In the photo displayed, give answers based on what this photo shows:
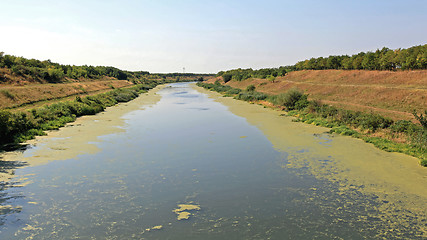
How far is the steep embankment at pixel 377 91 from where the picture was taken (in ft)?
90.8

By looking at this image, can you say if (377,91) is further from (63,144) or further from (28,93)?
(28,93)

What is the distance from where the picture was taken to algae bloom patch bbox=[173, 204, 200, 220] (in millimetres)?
8438

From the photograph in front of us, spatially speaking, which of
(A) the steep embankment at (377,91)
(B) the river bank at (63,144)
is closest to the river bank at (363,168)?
(A) the steep embankment at (377,91)

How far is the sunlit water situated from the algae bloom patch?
6.3 inches

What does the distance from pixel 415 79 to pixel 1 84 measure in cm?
5947

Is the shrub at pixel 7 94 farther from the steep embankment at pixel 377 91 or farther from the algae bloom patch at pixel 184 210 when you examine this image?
the steep embankment at pixel 377 91

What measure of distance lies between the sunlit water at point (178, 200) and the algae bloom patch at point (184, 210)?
160mm

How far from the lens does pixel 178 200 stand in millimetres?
9562

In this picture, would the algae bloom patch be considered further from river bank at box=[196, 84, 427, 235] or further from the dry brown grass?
the dry brown grass

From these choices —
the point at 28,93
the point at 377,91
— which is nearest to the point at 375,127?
the point at 377,91

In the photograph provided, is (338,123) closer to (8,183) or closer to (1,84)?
(8,183)

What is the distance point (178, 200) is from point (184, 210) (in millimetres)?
799

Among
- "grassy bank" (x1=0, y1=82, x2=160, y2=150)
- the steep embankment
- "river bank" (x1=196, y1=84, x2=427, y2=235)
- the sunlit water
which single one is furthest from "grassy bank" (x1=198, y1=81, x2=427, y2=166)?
"grassy bank" (x1=0, y1=82, x2=160, y2=150)

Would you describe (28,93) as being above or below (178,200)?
above
